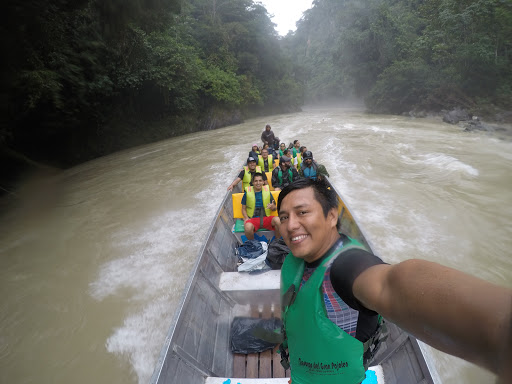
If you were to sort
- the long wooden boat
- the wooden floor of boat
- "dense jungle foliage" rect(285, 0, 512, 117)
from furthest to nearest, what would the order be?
"dense jungle foliage" rect(285, 0, 512, 117), the wooden floor of boat, the long wooden boat

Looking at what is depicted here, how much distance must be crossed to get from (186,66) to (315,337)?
1931 cm

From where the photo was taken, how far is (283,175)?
21.1 feet

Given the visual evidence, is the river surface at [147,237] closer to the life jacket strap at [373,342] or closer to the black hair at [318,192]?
the life jacket strap at [373,342]

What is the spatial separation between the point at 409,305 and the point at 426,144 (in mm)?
15344

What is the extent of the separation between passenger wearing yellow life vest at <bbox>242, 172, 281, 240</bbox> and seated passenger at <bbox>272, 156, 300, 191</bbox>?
150 centimetres

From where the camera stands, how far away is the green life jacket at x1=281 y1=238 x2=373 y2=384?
1.25 metres

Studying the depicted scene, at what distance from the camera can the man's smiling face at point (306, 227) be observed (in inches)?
51.4

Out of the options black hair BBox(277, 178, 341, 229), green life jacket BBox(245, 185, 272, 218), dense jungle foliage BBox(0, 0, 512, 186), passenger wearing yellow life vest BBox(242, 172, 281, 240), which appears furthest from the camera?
dense jungle foliage BBox(0, 0, 512, 186)

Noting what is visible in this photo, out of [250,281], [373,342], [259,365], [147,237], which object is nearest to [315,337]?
Answer: [373,342]

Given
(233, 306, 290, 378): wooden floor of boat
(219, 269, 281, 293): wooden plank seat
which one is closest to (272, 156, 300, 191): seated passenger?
(219, 269, 281, 293): wooden plank seat

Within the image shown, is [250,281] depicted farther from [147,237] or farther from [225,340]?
[147,237]

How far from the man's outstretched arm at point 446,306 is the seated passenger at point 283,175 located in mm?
5323

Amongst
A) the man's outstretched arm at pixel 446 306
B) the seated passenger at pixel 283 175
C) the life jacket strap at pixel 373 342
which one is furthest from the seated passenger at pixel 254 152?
the man's outstretched arm at pixel 446 306

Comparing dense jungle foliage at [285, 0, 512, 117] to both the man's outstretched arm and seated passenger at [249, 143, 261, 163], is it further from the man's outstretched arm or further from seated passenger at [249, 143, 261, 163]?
the man's outstretched arm
